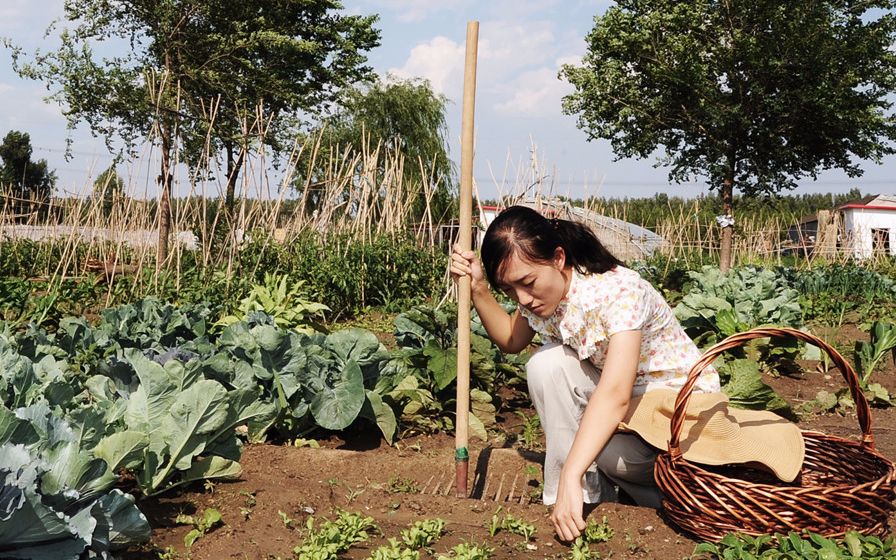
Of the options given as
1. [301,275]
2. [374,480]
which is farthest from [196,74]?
[374,480]

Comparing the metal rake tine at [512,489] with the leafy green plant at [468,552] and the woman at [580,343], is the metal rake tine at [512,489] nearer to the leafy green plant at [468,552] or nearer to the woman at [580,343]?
the woman at [580,343]

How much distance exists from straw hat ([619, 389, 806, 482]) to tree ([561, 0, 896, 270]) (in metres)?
7.99

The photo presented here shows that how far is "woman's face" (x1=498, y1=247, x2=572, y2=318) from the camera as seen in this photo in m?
2.39

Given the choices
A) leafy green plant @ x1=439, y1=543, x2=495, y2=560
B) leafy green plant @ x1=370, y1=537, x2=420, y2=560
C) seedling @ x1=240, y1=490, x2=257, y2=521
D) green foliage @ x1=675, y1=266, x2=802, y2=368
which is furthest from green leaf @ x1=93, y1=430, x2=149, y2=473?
green foliage @ x1=675, y1=266, x2=802, y2=368

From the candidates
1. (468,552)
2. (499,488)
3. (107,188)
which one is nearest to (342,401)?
(499,488)

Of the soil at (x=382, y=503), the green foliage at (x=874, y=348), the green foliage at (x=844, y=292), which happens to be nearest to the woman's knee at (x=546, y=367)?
the soil at (x=382, y=503)

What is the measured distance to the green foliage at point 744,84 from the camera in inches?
377

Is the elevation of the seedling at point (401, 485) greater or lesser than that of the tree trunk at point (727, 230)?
lesser

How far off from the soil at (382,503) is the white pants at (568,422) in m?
0.19

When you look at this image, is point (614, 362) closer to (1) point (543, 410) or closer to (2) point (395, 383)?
(1) point (543, 410)

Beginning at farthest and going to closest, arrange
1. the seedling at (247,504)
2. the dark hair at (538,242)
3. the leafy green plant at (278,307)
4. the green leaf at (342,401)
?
the leafy green plant at (278,307)
the green leaf at (342,401)
the dark hair at (538,242)
the seedling at (247,504)

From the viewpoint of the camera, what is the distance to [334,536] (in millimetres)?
2104

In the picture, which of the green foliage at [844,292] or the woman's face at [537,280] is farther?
the green foliage at [844,292]

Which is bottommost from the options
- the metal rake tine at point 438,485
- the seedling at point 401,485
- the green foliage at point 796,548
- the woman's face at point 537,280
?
the metal rake tine at point 438,485
